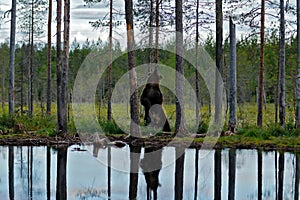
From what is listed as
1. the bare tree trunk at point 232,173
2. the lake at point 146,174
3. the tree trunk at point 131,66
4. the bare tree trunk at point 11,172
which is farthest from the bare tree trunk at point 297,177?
the tree trunk at point 131,66

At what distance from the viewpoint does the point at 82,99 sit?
50.3m

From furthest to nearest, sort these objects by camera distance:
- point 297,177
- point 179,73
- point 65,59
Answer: point 65,59 → point 179,73 → point 297,177

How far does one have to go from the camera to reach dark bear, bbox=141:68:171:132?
922 inches

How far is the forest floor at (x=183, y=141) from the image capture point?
2053cm

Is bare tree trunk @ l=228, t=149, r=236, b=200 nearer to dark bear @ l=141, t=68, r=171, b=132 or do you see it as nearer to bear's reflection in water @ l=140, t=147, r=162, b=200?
bear's reflection in water @ l=140, t=147, r=162, b=200

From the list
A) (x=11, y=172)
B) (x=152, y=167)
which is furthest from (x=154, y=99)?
(x=11, y=172)

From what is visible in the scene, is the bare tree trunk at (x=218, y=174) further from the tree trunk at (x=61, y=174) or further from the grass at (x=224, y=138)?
the tree trunk at (x=61, y=174)

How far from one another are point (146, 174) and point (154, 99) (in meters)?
9.84

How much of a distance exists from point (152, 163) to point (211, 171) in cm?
206

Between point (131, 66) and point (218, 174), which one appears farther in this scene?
point (131, 66)

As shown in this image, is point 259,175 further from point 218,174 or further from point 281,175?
point 218,174

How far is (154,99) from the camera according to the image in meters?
23.7

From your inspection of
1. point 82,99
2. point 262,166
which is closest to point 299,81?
point 262,166

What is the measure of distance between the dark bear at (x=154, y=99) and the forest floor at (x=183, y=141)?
4.75 feet
